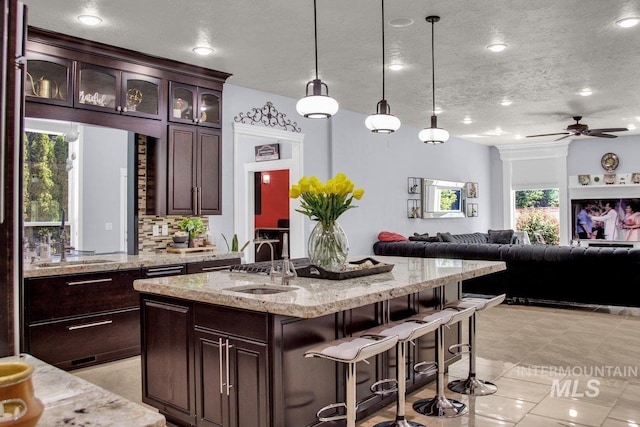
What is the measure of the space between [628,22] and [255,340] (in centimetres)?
396

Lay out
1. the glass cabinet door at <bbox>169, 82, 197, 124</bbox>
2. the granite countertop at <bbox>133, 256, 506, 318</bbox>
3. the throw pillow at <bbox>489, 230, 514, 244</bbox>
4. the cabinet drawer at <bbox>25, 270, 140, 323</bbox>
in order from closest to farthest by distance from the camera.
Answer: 1. the granite countertop at <bbox>133, 256, 506, 318</bbox>
2. the cabinet drawer at <bbox>25, 270, 140, 323</bbox>
3. the glass cabinet door at <bbox>169, 82, 197, 124</bbox>
4. the throw pillow at <bbox>489, 230, 514, 244</bbox>

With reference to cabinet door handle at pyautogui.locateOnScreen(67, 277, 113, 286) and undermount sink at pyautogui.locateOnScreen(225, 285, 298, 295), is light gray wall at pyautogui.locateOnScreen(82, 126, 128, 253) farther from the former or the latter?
undermount sink at pyautogui.locateOnScreen(225, 285, 298, 295)

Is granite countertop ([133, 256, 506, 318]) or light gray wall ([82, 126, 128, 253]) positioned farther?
light gray wall ([82, 126, 128, 253])

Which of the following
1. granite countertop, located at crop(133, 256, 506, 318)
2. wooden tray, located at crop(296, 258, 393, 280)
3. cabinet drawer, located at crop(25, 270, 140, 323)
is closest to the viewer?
granite countertop, located at crop(133, 256, 506, 318)

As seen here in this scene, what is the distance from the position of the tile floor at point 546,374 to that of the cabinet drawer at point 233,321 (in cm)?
109

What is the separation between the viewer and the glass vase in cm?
319

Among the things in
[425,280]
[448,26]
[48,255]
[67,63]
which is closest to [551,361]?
[425,280]

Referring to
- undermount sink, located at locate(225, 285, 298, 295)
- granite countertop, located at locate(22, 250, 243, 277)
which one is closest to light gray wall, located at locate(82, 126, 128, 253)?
granite countertop, located at locate(22, 250, 243, 277)

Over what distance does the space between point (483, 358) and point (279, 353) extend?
2.70 metres

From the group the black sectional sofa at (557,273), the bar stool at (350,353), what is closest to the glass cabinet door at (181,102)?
the bar stool at (350,353)

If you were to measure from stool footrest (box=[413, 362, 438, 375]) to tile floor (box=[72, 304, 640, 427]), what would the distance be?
0.54 ft

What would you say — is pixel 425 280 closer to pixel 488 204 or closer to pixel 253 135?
pixel 253 135

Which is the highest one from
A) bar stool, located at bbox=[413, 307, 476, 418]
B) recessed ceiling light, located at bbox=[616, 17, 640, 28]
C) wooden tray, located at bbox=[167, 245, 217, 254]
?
recessed ceiling light, located at bbox=[616, 17, 640, 28]

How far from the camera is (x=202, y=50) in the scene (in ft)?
15.9
